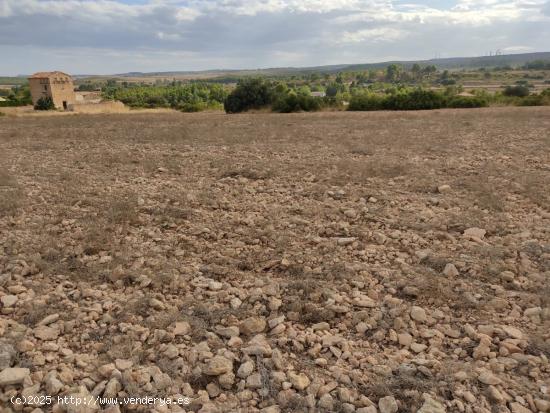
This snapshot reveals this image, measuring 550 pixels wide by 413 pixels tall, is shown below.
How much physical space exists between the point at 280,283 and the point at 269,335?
786mm

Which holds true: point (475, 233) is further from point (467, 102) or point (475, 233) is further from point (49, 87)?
point (49, 87)

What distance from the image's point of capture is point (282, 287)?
156 inches

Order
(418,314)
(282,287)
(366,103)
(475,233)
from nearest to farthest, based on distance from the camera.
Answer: (418,314) < (282,287) < (475,233) < (366,103)

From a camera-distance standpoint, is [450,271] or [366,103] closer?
[450,271]

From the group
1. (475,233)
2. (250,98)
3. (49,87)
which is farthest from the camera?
(49,87)

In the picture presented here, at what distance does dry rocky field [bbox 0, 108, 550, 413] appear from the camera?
272 cm

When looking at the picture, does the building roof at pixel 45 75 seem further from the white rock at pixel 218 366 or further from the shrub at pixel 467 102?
the white rock at pixel 218 366

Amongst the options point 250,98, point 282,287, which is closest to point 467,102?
point 250,98

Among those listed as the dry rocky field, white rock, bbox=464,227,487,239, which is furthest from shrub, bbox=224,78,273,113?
white rock, bbox=464,227,487,239

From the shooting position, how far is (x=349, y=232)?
5.15m

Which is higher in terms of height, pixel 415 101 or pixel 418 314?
pixel 415 101

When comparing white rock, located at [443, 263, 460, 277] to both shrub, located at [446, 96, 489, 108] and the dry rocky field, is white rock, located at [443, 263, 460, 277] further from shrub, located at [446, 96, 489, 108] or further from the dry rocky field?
shrub, located at [446, 96, 489, 108]

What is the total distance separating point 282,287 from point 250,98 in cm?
2434

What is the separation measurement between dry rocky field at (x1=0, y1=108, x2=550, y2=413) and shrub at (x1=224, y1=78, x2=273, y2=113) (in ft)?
62.0
